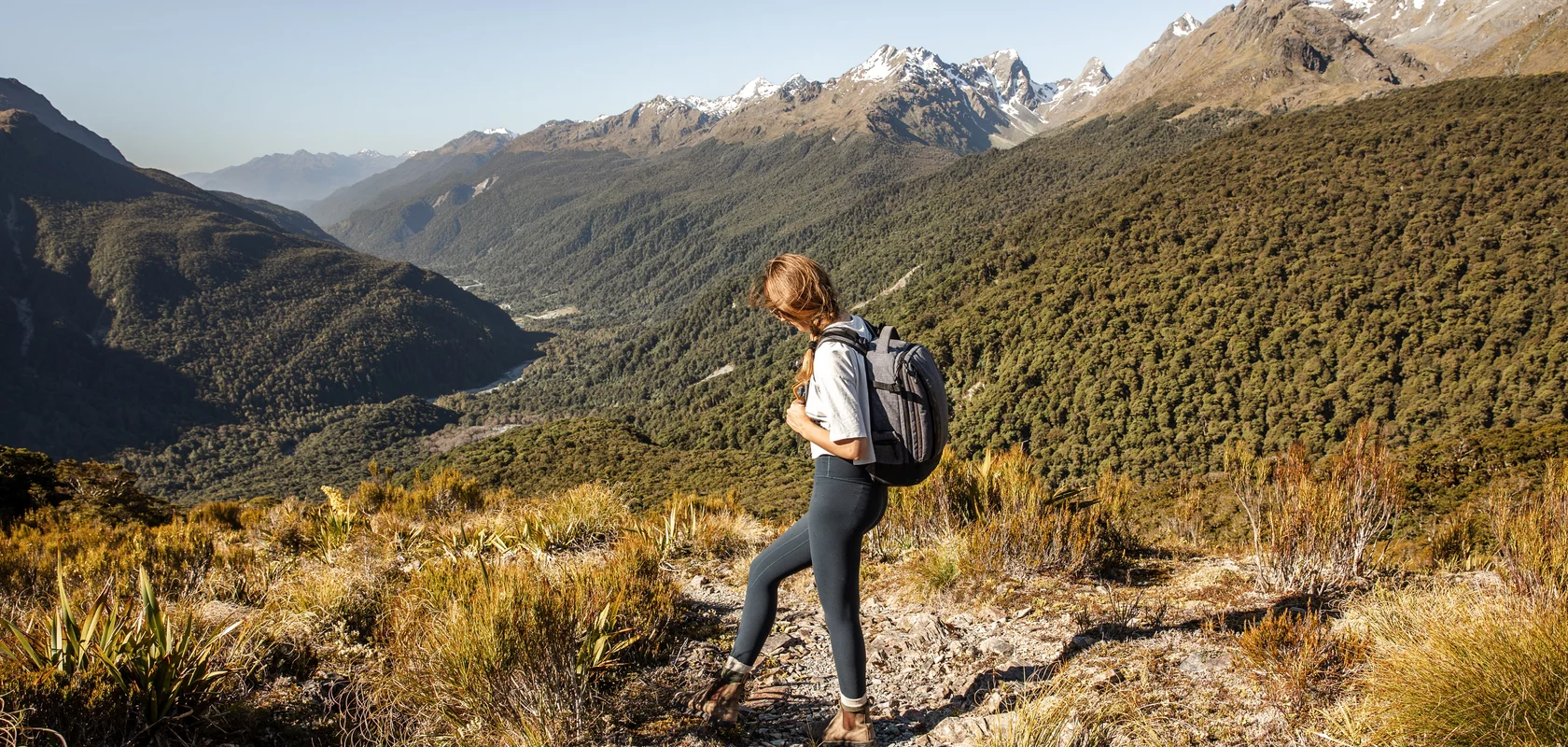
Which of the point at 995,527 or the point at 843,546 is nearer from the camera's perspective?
the point at 843,546

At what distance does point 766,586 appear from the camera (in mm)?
2410

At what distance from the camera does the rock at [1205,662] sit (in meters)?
2.48

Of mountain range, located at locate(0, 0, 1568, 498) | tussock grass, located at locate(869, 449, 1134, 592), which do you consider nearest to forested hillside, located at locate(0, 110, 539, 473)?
mountain range, located at locate(0, 0, 1568, 498)

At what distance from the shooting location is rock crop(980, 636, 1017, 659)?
288 centimetres

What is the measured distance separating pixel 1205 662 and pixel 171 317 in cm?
14462

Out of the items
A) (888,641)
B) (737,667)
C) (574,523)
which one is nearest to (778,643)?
(888,641)

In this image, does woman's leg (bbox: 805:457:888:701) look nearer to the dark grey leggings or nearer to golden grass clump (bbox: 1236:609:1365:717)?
the dark grey leggings

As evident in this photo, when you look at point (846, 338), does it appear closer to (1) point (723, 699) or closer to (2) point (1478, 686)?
(1) point (723, 699)

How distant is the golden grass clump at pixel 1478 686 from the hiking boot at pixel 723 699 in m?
1.76

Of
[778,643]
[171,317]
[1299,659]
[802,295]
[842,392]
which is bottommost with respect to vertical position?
[778,643]

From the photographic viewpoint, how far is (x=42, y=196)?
12181 cm

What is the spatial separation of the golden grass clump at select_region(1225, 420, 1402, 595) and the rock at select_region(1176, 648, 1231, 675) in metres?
0.85

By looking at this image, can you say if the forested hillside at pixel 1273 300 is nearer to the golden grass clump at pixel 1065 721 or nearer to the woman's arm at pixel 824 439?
the golden grass clump at pixel 1065 721

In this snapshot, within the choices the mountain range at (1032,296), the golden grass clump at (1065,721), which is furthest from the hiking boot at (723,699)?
the mountain range at (1032,296)
